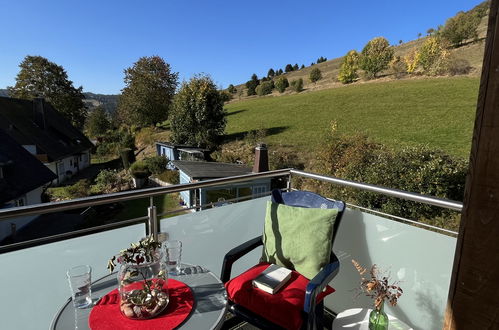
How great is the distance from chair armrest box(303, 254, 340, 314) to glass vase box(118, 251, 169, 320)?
2.71 feet

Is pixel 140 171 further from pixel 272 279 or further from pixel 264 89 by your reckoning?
pixel 264 89

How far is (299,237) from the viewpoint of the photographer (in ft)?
7.18

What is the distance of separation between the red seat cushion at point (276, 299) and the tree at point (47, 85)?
3292 centimetres

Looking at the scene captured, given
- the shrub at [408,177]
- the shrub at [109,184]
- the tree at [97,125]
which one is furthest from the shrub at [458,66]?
the tree at [97,125]

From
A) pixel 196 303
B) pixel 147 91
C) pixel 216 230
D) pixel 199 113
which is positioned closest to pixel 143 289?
pixel 196 303

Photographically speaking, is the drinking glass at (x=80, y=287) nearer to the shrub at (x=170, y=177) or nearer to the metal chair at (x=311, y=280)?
the metal chair at (x=311, y=280)

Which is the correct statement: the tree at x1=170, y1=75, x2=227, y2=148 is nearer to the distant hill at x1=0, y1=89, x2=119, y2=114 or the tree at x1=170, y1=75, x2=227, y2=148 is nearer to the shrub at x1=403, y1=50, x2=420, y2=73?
the shrub at x1=403, y1=50, x2=420, y2=73

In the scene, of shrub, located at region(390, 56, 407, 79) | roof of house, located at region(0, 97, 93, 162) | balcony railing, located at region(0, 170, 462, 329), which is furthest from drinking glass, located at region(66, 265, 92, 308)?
shrub, located at region(390, 56, 407, 79)

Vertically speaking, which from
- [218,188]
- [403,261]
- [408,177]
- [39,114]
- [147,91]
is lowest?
Result: [218,188]

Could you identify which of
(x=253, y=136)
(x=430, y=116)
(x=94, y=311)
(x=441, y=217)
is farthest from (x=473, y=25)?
(x=94, y=311)

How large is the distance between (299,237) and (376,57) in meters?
29.7

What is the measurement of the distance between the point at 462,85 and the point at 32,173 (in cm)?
2469

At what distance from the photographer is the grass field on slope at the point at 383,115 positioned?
39.7 ft

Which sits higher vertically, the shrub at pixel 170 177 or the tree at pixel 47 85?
the tree at pixel 47 85
